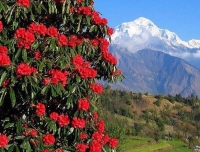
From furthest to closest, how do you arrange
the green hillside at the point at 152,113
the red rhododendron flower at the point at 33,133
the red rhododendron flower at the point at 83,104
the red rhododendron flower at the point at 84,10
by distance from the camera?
the green hillside at the point at 152,113 → the red rhododendron flower at the point at 84,10 → the red rhododendron flower at the point at 83,104 → the red rhododendron flower at the point at 33,133

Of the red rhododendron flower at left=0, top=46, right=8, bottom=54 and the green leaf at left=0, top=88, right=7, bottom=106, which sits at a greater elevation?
the red rhododendron flower at left=0, top=46, right=8, bottom=54

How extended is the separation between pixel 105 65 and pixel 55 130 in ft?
5.14

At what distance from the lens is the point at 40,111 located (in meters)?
5.64

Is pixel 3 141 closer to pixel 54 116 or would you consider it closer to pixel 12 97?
pixel 12 97

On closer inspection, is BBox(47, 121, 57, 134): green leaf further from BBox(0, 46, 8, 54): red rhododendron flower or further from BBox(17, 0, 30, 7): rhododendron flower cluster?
BBox(17, 0, 30, 7): rhododendron flower cluster

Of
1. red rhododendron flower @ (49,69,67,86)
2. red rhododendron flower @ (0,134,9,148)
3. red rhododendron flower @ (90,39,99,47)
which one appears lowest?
red rhododendron flower @ (0,134,9,148)

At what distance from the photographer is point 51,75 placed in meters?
5.55

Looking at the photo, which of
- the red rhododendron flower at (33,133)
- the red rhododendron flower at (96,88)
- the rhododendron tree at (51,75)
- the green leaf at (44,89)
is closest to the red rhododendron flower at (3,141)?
the rhododendron tree at (51,75)

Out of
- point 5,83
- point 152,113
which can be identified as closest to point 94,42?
point 5,83

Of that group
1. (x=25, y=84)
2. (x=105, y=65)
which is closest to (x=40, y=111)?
(x=25, y=84)

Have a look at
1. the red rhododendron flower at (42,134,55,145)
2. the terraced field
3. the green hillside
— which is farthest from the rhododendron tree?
the green hillside

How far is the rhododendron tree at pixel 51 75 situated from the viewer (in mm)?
5277

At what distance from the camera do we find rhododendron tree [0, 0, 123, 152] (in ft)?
17.3

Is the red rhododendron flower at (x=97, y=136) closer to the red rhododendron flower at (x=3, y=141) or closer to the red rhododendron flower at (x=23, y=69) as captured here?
the red rhododendron flower at (x=3, y=141)
